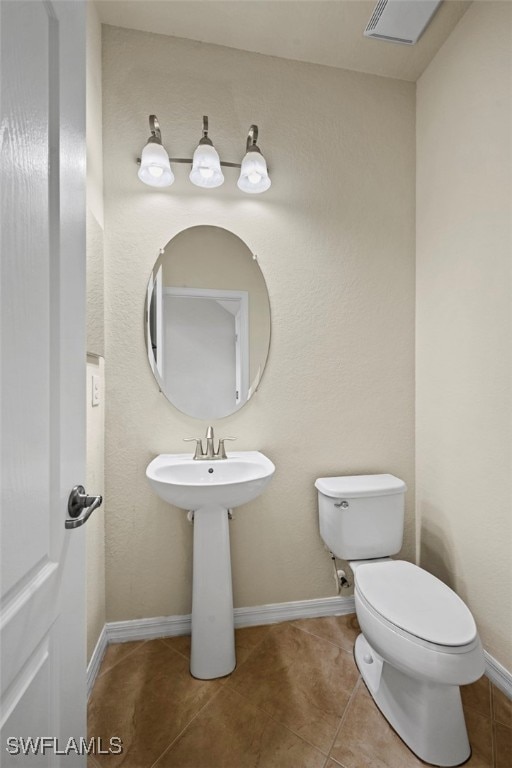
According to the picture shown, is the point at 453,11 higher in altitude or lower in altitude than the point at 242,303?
higher

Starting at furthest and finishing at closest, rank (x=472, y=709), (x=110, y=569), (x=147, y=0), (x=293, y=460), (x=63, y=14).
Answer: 1. (x=293, y=460)
2. (x=110, y=569)
3. (x=147, y=0)
4. (x=472, y=709)
5. (x=63, y=14)

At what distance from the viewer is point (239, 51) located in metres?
1.73

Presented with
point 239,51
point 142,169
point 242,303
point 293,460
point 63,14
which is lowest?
point 293,460

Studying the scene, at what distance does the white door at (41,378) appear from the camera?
485 mm

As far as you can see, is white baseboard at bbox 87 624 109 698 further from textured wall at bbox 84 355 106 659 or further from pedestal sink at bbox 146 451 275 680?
pedestal sink at bbox 146 451 275 680

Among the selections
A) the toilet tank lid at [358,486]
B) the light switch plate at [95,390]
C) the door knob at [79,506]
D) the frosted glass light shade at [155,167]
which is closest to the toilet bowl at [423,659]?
the toilet tank lid at [358,486]

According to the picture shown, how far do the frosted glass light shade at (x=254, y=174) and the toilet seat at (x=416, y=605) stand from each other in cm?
166

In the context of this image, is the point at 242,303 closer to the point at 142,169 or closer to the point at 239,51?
the point at 142,169

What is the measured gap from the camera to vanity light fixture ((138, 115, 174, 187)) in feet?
5.00

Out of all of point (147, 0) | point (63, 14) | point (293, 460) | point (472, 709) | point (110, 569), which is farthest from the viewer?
point (293, 460)

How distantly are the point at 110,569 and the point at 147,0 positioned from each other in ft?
Result: 7.80

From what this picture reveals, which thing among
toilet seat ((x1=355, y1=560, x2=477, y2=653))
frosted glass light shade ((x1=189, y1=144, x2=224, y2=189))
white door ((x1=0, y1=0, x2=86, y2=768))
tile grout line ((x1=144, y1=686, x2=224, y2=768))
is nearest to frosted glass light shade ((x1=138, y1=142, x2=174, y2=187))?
frosted glass light shade ((x1=189, y1=144, x2=224, y2=189))

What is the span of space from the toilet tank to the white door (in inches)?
43.5

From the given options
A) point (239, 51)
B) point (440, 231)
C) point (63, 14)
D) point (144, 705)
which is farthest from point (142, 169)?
point (144, 705)
